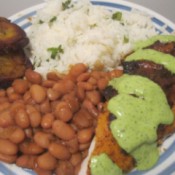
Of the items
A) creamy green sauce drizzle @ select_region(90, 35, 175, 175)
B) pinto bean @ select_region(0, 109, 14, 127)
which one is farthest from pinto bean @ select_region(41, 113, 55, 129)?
creamy green sauce drizzle @ select_region(90, 35, 175, 175)

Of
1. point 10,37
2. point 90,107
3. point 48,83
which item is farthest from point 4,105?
point 90,107

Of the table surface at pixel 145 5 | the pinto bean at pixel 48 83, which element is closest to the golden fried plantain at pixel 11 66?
the pinto bean at pixel 48 83

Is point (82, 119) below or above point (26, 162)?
above

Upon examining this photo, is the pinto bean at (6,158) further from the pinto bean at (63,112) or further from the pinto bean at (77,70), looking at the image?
the pinto bean at (77,70)

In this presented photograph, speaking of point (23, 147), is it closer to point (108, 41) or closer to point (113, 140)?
point (113, 140)

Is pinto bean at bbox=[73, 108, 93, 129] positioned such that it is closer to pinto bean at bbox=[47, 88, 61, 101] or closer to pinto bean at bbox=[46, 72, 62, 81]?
pinto bean at bbox=[47, 88, 61, 101]

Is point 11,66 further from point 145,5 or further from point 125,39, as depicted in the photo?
point 145,5

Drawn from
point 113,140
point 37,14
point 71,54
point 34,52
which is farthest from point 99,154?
point 37,14
